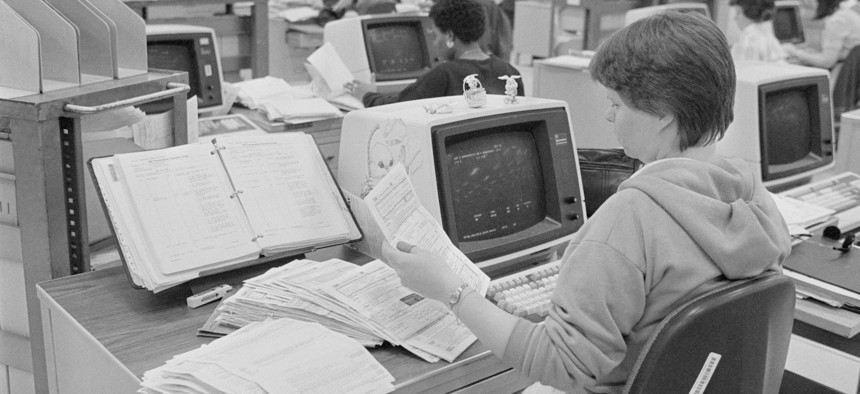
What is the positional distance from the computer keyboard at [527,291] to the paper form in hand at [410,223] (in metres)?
0.04

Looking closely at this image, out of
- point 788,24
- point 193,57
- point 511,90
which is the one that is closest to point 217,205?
point 511,90

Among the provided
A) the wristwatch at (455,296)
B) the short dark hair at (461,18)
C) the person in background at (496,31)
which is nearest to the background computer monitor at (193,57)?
the short dark hair at (461,18)

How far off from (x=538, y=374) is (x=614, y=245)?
25 cm

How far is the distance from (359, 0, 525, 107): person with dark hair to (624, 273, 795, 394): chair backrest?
2.30m

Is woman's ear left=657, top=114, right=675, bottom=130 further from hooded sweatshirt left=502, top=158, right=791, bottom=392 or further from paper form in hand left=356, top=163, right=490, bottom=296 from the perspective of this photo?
paper form in hand left=356, top=163, right=490, bottom=296

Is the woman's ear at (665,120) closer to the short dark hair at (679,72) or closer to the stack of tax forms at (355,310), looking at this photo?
the short dark hair at (679,72)

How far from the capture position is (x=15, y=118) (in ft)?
5.77

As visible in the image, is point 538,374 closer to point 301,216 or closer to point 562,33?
point 301,216

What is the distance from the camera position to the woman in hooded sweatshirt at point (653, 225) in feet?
4.13

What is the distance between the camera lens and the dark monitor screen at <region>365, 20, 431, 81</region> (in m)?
4.16

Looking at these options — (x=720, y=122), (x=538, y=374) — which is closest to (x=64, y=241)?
(x=538, y=374)

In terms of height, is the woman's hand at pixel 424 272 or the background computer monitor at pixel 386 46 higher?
the background computer monitor at pixel 386 46

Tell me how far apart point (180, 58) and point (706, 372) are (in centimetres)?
264

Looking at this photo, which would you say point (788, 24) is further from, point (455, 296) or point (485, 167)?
point (455, 296)
